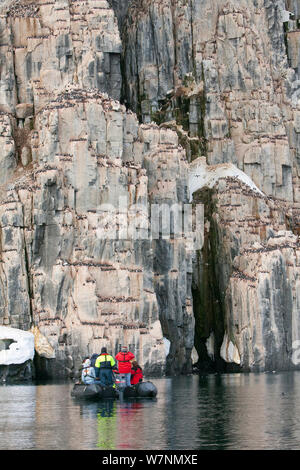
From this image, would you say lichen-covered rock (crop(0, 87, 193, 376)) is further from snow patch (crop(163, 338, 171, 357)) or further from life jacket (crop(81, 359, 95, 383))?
life jacket (crop(81, 359, 95, 383))

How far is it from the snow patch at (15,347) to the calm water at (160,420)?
51.1 feet

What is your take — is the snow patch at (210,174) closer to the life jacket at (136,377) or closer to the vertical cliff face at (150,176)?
the vertical cliff face at (150,176)

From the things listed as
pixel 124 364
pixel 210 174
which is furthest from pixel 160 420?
pixel 210 174

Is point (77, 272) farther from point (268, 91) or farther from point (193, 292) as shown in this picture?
point (268, 91)

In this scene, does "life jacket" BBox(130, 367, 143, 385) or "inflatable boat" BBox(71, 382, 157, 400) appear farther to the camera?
"life jacket" BBox(130, 367, 143, 385)

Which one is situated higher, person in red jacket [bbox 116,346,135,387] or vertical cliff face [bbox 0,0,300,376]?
vertical cliff face [bbox 0,0,300,376]

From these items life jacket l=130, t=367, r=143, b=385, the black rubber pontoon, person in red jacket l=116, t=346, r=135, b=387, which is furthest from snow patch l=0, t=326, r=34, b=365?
person in red jacket l=116, t=346, r=135, b=387

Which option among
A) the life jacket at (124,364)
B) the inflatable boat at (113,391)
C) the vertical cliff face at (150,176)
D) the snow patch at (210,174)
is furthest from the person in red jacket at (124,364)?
the snow patch at (210,174)

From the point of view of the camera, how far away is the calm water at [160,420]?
60.3 m

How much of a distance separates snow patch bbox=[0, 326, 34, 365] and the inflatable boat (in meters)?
33.0

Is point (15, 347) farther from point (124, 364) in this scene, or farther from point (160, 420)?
point (160, 420)

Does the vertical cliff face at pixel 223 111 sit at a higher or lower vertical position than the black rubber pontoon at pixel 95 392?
higher

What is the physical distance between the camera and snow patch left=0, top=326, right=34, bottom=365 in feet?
399
